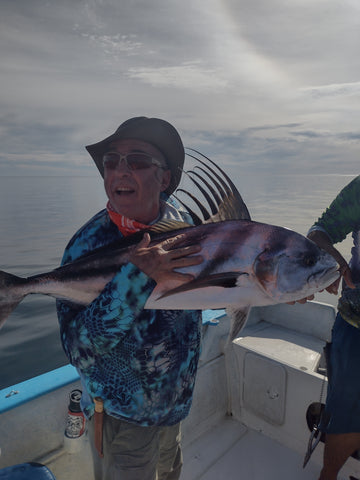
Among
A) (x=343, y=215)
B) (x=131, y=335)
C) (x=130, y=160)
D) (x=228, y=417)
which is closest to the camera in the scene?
(x=131, y=335)

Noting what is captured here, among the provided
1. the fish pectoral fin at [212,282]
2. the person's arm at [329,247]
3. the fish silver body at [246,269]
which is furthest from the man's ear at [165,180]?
the person's arm at [329,247]

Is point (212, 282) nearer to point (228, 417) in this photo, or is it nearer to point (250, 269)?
point (250, 269)

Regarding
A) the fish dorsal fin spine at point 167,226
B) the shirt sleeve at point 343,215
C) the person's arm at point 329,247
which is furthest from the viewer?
the shirt sleeve at point 343,215

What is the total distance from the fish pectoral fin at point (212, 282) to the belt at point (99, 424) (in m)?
0.82

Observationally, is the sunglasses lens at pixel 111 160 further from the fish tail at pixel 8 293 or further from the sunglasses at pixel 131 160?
the fish tail at pixel 8 293

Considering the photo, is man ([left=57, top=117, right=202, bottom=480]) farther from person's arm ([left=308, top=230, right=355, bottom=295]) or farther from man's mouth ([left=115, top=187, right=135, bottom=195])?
person's arm ([left=308, top=230, right=355, bottom=295])

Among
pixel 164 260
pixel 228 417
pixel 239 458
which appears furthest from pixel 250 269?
pixel 228 417

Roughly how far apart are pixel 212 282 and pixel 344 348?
5.52 ft

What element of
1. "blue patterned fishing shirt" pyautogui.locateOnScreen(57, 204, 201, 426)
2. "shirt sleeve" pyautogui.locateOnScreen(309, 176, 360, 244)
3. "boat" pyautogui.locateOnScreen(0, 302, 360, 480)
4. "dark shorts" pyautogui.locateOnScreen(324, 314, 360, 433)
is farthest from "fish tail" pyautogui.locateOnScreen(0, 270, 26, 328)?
"dark shorts" pyautogui.locateOnScreen(324, 314, 360, 433)

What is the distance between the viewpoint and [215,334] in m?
4.34

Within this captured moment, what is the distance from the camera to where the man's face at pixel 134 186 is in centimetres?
199

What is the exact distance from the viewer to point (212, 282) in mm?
1602

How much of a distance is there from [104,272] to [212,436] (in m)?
3.17

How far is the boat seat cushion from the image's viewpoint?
2303 mm
